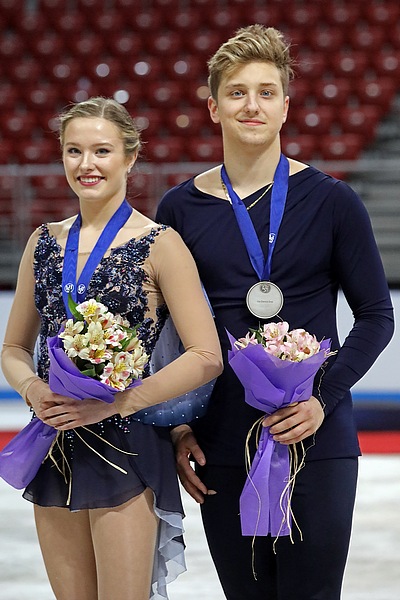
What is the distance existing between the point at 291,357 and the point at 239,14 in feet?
24.9

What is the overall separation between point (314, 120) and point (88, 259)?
6.52 meters

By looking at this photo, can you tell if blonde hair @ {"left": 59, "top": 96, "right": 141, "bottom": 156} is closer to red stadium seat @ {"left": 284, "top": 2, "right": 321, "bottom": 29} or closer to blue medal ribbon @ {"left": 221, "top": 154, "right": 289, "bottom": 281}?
blue medal ribbon @ {"left": 221, "top": 154, "right": 289, "bottom": 281}

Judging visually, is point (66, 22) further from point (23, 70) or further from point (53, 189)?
point (53, 189)

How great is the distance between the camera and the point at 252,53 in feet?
A: 6.56

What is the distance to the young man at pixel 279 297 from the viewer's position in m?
2.00

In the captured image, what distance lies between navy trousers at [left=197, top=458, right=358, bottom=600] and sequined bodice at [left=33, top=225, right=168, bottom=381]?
13.6 inches

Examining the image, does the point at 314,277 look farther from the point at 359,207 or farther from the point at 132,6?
the point at 132,6

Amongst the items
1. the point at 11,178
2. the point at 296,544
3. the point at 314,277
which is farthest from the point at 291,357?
the point at 11,178

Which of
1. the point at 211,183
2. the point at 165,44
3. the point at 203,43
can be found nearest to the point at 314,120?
the point at 203,43

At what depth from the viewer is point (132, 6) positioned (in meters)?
9.07

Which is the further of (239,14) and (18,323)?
(239,14)

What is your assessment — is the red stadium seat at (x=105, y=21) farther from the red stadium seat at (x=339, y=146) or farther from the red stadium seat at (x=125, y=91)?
the red stadium seat at (x=339, y=146)

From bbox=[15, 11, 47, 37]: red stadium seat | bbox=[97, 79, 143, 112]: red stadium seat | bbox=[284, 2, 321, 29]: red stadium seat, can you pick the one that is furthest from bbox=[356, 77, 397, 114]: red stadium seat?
bbox=[15, 11, 47, 37]: red stadium seat

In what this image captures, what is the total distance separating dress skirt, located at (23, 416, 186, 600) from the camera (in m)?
1.97
